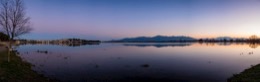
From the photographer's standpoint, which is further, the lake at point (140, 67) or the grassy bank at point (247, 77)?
the lake at point (140, 67)

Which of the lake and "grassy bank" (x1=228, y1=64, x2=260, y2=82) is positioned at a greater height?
"grassy bank" (x1=228, y1=64, x2=260, y2=82)

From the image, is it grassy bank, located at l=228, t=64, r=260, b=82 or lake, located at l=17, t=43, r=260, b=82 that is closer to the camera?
grassy bank, located at l=228, t=64, r=260, b=82

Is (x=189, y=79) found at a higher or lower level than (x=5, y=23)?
lower

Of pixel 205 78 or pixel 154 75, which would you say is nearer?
pixel 205 78

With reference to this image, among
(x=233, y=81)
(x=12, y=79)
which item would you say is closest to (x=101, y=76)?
(x=12, y=79)

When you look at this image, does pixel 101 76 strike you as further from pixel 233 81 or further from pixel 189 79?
pixel 233 81

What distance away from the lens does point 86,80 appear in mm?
27906

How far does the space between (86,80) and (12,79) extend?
735 cm

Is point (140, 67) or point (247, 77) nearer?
point (247, 77)

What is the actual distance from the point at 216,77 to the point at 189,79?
3514 mm

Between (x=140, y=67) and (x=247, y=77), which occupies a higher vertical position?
(x=247, y=77)

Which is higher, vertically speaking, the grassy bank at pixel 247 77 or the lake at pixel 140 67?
the grassy bank at pixel 247 77

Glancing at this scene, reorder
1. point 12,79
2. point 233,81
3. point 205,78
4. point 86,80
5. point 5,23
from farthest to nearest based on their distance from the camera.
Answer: point 5,23, point 205,78, point 86,80, point 233,81, point 12,79

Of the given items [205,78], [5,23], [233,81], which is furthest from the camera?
[5,23]
